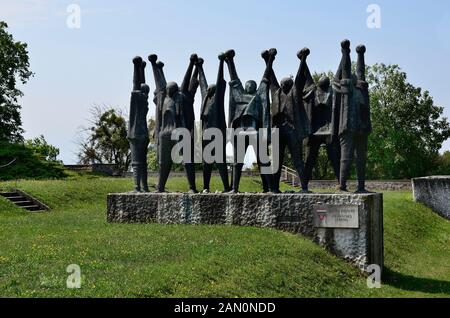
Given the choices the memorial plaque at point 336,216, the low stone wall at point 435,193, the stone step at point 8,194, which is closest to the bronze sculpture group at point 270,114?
the memorial plaque at point 336,216

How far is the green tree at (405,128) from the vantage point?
1761 inches

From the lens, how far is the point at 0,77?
4069 centimetres

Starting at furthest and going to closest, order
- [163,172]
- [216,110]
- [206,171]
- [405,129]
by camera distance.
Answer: [405,129] < [206,171] < [163,172] < [216,110]

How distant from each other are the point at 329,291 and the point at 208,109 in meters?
5.90

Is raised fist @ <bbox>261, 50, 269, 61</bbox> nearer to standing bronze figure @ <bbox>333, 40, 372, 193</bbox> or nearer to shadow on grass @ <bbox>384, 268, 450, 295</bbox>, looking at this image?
standing bronze figure @ <bbox>333, 40, 372, 193</bbox>

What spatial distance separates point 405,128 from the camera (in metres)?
45.4

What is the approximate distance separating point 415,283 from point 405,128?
3475 centimetres

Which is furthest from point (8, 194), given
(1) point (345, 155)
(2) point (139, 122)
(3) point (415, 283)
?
(3) point (415, 283)

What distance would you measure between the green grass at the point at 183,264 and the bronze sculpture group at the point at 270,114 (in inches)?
78.9

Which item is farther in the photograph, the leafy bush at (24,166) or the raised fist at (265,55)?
the leafy bush at (24,166)

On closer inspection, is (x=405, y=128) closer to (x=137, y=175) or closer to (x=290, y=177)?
(x=290, y=177)

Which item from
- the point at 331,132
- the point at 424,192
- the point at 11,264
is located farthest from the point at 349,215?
the point at 424,192

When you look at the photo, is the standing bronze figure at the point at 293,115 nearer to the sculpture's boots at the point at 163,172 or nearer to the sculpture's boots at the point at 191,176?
the sculpture's boots at the point at 191,176

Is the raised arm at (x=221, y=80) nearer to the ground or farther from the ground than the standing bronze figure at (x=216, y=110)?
farther from the ground
